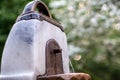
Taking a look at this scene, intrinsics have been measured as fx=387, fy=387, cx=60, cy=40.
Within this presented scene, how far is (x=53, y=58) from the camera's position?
228cm

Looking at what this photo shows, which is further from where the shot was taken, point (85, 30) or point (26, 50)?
point (85, 30)

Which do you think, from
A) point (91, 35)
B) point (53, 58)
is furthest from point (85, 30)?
point (53, 58)

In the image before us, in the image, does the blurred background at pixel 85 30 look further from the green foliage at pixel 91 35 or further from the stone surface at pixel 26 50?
the stone surface at pixel 26 50

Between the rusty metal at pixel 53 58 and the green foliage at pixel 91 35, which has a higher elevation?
the green foliage at pixel 91 35

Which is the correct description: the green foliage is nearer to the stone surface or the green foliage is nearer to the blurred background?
the blurred background

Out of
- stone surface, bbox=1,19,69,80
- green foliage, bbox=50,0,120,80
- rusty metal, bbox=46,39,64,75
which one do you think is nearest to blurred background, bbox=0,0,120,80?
green foliage, bbox=50,0,120,80

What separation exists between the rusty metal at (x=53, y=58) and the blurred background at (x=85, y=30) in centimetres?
254

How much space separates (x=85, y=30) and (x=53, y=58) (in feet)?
11.0

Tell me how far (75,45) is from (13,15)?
44.0 inches

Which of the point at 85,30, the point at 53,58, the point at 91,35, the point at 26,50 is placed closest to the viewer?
the point at 26,50

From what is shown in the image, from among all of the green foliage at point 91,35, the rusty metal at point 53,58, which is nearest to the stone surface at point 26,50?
the rusty metal at point 53,58

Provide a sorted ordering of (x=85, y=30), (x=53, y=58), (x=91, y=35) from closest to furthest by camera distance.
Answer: (x=53, y=58) < (x=85, y=30) < (x=91, y=35)

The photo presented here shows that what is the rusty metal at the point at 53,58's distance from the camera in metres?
2.21

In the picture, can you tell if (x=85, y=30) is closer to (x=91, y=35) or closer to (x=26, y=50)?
(x=91, y=35)
